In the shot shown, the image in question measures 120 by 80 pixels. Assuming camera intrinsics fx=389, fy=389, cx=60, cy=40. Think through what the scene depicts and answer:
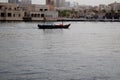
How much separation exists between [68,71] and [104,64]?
2962mm

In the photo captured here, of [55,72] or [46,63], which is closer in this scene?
[55,72]

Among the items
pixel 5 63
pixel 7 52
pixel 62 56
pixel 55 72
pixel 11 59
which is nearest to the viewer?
pixel 55 72

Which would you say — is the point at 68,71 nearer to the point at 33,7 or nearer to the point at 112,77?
the point at 112,77

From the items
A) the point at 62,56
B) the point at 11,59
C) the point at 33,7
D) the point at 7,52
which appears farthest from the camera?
the point at 33,7

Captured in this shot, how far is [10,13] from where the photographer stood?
112 m

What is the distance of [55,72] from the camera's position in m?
18.5

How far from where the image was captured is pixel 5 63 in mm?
20781

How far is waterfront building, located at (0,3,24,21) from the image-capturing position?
367 feet

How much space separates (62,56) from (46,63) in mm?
3349

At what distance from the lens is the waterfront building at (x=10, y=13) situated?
112 meters

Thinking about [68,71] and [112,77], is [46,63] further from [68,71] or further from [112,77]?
[112,77]

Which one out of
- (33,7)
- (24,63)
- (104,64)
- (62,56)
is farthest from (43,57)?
(33,7)

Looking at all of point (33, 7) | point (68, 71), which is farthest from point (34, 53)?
point (33, 7)

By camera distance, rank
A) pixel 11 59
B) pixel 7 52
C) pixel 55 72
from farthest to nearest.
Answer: pixel 7 52, pixel 11 59, pixel 55 72
